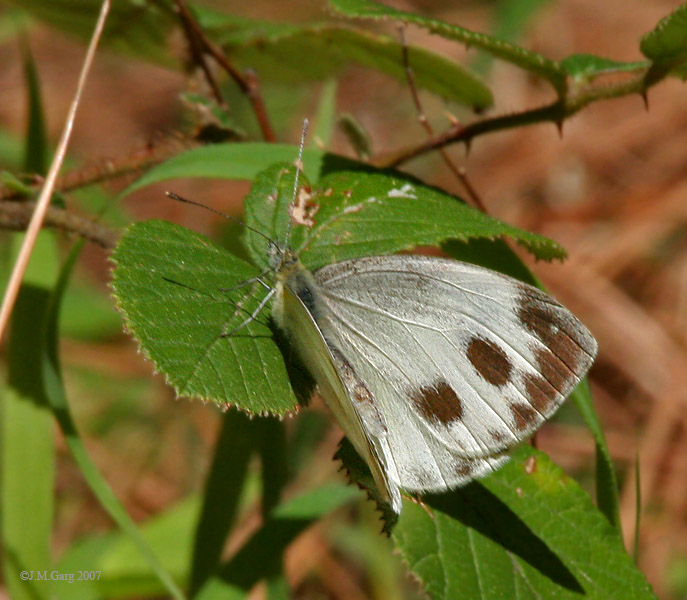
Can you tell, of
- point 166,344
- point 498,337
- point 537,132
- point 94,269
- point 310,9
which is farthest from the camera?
point 310,9

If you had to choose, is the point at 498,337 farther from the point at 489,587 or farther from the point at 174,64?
the point at 174,64

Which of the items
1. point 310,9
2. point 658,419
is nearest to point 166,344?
point 658,419

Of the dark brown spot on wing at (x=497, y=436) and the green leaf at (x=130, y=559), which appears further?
the green leaf at (x=130, y=559)

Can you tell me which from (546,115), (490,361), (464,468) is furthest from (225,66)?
(464,468)

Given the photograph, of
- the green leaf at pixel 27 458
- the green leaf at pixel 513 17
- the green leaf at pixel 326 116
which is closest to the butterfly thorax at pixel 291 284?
the green leaf at pixel 27 458

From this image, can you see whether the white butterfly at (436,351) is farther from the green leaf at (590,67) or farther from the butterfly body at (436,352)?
the green leaf at (590,67)

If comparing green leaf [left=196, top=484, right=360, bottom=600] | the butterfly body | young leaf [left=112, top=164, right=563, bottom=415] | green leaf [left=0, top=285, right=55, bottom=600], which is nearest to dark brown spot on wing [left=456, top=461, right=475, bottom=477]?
the butterfly body

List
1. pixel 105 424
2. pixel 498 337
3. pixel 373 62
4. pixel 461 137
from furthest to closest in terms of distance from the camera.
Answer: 1. pixel 105 424
2. pixel 373 62
3. pixel 461 137
4. pixel 498 337

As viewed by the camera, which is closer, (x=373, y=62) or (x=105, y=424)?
(x=373, y=62)
